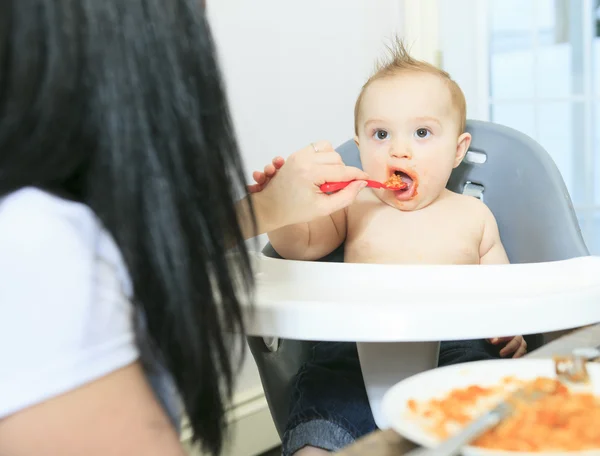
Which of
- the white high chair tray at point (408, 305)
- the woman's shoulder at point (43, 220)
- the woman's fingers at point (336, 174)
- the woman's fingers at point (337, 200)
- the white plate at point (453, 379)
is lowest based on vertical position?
the white high chair tray at point (408, 305)

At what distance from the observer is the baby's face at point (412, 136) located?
3.65 feet

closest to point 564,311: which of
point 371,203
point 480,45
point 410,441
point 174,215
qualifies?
point 410,441

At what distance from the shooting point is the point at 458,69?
195 centimetres

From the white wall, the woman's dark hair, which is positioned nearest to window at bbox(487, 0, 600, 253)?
the white wall

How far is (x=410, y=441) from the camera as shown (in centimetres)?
44

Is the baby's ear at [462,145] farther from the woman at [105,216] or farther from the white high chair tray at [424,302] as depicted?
the woman at [105,216]

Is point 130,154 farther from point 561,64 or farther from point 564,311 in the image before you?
point 561,64

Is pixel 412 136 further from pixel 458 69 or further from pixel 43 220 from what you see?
pixel 458 69

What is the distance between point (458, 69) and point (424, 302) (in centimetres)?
138

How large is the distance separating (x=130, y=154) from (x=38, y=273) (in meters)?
0.09

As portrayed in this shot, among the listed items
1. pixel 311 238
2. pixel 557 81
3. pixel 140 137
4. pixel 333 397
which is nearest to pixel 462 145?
pixel 311 238

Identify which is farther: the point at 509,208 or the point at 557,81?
the point at 557,81

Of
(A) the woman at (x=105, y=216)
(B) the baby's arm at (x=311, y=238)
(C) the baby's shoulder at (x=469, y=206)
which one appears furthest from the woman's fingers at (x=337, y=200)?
(A) the woman at (x=105, y=216)

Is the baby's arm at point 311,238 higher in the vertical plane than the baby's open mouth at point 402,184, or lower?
lower
